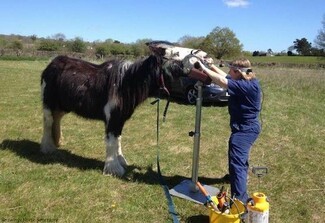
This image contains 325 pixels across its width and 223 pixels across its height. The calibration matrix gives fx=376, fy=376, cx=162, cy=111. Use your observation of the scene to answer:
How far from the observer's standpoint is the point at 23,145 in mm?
7094

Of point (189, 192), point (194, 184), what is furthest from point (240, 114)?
point (189, 192)

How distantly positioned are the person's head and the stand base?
1606 millimetres

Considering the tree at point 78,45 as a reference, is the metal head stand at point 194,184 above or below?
below

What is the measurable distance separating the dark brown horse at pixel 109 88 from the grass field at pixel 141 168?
0.68 metres

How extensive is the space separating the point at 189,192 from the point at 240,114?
129 cm

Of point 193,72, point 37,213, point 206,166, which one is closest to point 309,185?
point 206,166

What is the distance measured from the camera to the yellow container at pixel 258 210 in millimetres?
3814

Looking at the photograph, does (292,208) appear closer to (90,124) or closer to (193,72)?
(193,72)

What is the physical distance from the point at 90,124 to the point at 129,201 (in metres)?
4.57

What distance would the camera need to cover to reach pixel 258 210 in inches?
150

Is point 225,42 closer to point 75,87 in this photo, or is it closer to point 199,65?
point 75,87

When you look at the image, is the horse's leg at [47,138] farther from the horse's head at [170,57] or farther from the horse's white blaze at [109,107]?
the horse's head at [170,57]

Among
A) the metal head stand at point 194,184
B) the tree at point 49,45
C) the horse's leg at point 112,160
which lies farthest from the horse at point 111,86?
Answer: the tree at point 49,45

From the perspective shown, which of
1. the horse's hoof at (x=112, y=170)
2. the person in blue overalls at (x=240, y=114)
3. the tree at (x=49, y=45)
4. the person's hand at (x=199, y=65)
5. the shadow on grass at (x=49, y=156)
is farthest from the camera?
the tree at (x=49, y=45)
